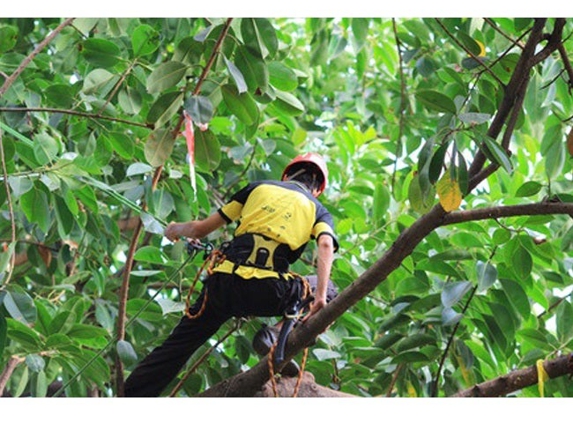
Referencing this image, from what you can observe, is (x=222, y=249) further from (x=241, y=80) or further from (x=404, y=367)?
(x=404, y=367)

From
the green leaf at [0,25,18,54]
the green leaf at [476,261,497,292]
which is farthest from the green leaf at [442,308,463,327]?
the green leaf at [0,25,18,54]

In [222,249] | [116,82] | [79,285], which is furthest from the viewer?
[79,285]

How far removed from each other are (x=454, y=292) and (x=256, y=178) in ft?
4.99

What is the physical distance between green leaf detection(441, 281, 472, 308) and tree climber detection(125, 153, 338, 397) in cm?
59

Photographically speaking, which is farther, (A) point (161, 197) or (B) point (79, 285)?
(B) point (79, 285)

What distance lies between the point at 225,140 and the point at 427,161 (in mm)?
2242

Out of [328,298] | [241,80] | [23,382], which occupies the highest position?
[241,80]

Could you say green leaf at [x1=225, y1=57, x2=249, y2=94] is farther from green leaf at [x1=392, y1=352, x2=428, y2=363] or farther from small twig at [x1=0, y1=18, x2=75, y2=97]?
green leaf at [x1=392, y1=352, x2=428, y2=363]

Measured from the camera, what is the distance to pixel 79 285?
257 inches

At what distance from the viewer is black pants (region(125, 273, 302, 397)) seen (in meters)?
4.42

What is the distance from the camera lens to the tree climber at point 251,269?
443 centimetres

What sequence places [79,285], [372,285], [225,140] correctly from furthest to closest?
[79,285] → [225,140] → [372,285]

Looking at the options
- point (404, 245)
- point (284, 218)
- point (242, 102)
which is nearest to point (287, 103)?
point (242, 102)

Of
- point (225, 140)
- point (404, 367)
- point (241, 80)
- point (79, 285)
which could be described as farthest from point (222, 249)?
point (79, 285)
